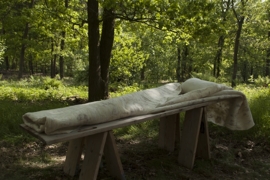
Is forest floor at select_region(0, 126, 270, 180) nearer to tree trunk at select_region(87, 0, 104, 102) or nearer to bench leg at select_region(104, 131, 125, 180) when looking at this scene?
bench leg at select_region(104, 131, 125, 180)

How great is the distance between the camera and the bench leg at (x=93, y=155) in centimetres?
265

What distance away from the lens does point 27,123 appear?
2541 millimetres

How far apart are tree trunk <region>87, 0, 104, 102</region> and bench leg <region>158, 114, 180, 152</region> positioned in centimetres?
280

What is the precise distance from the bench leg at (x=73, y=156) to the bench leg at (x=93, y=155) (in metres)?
0.40

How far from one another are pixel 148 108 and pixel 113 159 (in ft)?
2.36

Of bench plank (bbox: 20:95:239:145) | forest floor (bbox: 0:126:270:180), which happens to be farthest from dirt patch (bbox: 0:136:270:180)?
bench plank (bbox: 20:95:239:145)

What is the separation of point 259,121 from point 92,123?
12.0 ft

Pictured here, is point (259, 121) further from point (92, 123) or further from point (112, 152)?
point (92, 123)

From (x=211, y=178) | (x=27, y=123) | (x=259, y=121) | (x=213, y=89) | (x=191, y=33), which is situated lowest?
(x=211, y=178)

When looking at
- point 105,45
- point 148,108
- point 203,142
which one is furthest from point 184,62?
point 148,108

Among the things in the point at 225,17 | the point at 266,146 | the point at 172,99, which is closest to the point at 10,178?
the point at 172,99

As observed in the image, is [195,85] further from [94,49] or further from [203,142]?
[94,49]

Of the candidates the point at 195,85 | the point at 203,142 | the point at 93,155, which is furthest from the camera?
the point at 203,142

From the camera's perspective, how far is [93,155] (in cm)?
270
